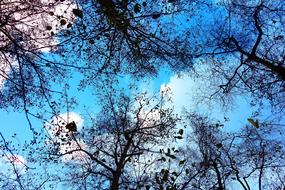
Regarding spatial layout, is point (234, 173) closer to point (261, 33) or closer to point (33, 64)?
point (261, 33)

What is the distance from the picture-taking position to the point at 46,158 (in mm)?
12398

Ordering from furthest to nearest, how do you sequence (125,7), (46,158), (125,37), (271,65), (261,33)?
1. (46,158)
2. (261,33)
3. (271,65)
4. (125,37)
5. (125,7)

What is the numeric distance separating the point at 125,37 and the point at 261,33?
4.29 metres

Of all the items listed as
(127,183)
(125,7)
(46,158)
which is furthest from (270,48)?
(46,158)

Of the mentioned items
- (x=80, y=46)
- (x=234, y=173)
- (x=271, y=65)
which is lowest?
(x=234, y=173)

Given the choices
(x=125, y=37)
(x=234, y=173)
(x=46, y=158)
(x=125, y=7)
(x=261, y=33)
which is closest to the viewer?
(x=125, y=7)

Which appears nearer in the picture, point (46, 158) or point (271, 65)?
point (271, 65)

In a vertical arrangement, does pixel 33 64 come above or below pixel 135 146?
below

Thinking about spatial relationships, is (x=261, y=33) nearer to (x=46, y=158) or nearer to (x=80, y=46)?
(x=80, y=46)

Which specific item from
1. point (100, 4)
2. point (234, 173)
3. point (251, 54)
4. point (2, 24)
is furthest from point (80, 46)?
point (234, 173)

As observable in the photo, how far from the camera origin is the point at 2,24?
6965 millimetres

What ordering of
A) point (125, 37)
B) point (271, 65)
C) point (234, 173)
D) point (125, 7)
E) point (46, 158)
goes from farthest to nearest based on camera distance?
point (46, 158) → point (234, 173) → point (271, 65) → point (125, 37) → point (125, 7)

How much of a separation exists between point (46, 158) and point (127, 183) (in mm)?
3002

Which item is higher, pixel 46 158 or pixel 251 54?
pixel 251 54
